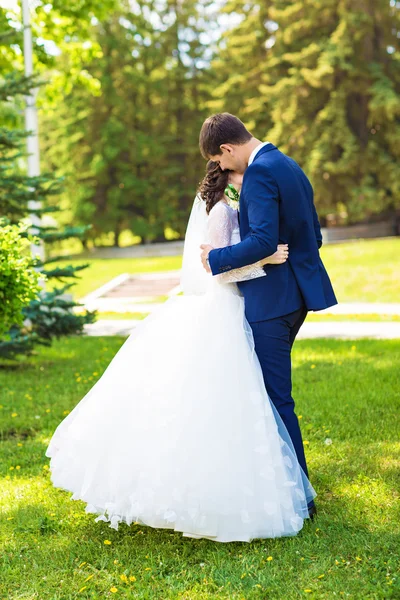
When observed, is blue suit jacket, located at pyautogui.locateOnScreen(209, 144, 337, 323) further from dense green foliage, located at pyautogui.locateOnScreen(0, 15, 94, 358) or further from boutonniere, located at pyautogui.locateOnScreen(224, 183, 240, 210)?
dense green foliage, located at pyautogui.locateOnScreen(0, 15, 94, 358)

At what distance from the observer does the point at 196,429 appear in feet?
11.6

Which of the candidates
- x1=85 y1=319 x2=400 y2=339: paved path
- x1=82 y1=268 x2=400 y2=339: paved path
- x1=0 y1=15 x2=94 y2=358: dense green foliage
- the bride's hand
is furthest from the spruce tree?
the bride's hand

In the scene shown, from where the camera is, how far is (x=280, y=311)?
377cm

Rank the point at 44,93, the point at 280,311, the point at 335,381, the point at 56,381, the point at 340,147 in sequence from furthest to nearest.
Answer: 1. the point at 340,147
2. the point at 44,93
3. the point at 56,381
4. the point at 335,381
5. the point at 280,311

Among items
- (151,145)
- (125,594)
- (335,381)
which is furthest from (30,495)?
(151,145)

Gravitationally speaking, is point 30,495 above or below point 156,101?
below

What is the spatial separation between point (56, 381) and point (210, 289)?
15.4ft

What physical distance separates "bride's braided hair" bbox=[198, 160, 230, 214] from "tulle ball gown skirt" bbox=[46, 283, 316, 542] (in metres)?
0.47

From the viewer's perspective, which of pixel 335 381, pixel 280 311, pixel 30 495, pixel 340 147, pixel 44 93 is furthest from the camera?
pixel 340 147

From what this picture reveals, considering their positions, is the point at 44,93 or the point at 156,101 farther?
the point at 156,101

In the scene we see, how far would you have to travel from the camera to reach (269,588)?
314cm

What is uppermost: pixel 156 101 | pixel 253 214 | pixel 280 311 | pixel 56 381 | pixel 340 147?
pixel 156 101

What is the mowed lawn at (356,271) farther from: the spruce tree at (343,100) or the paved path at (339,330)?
the spruce tree at (343,100)

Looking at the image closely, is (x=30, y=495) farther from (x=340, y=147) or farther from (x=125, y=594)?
(x=340, y=147)
